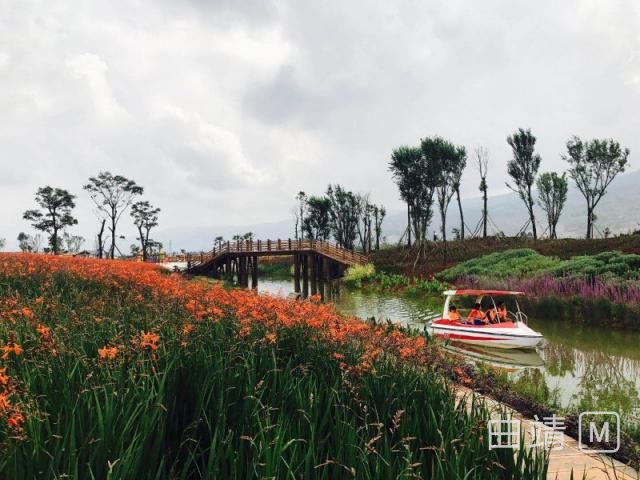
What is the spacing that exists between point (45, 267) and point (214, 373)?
1028cm

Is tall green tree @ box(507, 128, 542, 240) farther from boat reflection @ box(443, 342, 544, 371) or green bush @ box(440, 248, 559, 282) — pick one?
boat reflection @ box(443, 342, 544, 371)

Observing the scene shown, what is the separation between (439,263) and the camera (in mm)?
33156

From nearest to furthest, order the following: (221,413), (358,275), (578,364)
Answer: (221,413), (578,364), (358,275)

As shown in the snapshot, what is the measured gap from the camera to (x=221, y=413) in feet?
8.45

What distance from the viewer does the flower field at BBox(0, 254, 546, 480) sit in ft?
7.07

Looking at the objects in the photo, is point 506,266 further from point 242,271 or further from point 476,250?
point 242,271

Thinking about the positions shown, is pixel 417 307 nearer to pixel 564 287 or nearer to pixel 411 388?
pixel 564 287

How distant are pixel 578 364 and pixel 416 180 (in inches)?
1194

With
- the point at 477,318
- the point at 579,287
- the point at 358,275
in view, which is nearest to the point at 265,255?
the point at 358,275

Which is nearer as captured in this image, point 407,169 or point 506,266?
point 506,266

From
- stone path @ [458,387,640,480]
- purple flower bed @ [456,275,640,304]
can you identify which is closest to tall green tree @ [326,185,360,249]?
purple flower bed @ [456,275,640,304]

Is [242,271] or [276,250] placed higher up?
[276,250]

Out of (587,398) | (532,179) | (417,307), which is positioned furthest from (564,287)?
(532,179)

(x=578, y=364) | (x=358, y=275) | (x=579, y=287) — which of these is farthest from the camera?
(x=358, y=275)
